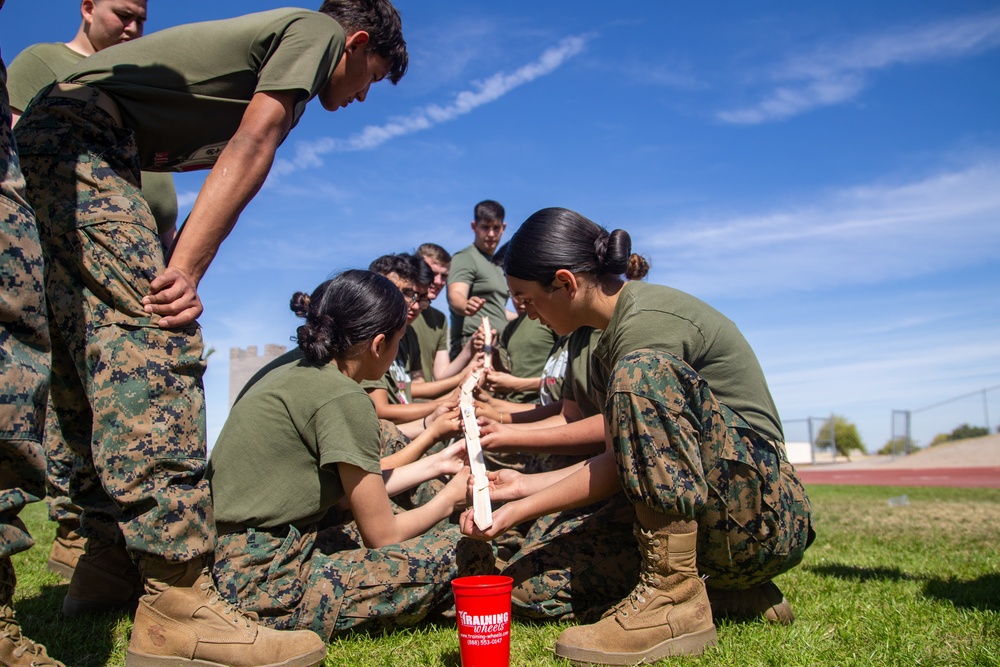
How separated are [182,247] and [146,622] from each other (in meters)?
1.10

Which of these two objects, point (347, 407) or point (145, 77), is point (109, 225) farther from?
point (347, 407)

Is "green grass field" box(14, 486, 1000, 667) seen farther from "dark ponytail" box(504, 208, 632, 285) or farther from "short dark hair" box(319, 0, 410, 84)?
"short dark hair" box(319, 0, 410, 84)

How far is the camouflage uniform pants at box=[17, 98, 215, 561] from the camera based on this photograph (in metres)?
2.12

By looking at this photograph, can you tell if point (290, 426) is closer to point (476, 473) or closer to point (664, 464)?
point (476, 473)

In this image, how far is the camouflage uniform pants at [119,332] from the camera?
6.95ft

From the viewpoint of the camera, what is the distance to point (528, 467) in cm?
418

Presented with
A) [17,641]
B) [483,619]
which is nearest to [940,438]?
[483,619]

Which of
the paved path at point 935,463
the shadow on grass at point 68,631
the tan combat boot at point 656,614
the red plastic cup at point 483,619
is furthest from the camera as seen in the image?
the paved path at point 935,463

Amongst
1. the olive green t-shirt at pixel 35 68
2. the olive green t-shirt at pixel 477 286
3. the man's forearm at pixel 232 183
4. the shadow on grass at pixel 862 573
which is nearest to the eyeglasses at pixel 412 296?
the olive green t-shirt at pixel 477 286

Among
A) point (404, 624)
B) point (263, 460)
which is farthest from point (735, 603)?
point (263, 460)

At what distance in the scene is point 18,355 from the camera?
5.80 feet

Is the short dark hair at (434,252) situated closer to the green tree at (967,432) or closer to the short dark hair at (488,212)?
the short dark hair at (488,212)

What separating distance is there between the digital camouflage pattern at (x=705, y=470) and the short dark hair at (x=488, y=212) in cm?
473

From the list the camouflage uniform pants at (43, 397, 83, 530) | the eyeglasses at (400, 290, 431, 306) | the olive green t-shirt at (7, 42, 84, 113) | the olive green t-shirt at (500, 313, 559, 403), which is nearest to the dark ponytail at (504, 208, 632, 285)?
the camouflage uniform pants at (43, 397, 83, 530)
